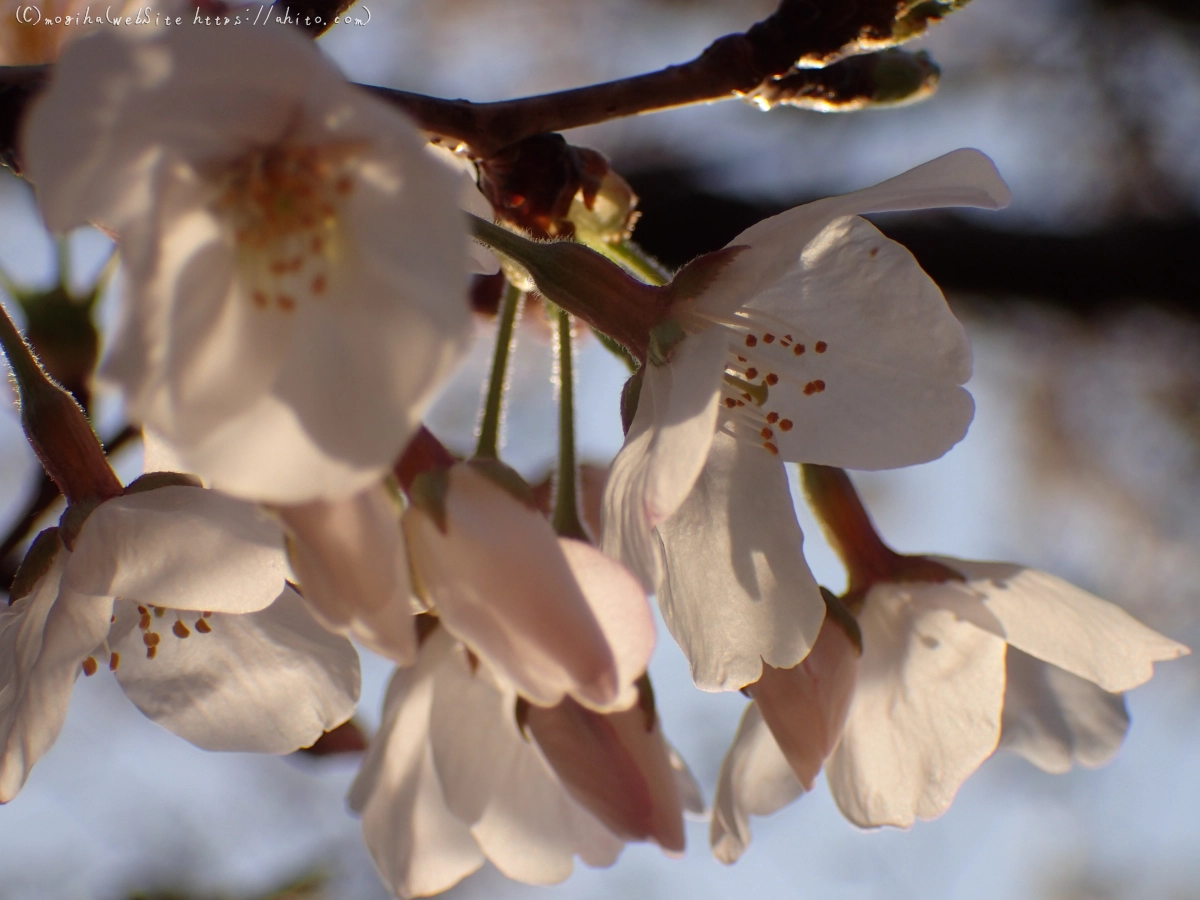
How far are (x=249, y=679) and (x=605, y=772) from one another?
1.26ft

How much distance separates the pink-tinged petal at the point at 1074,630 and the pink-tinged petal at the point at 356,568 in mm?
641

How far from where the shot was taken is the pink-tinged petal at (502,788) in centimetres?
83

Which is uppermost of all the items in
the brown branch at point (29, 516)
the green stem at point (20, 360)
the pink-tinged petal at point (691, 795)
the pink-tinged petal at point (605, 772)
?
the green stem at point (20, 360)

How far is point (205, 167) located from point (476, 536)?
0.24 meters

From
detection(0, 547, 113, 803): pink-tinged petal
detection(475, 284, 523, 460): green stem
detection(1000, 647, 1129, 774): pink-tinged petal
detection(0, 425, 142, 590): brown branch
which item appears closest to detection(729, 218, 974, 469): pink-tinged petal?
detection(475, 284, 523, 460): green stem

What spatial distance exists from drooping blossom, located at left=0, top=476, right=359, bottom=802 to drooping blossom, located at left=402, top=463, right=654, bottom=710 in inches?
5.1

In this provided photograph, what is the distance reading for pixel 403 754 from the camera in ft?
2.90

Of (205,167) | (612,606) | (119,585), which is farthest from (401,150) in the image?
(119,585)

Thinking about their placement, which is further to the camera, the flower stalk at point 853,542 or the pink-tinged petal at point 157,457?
the flower stalk at point 853,542

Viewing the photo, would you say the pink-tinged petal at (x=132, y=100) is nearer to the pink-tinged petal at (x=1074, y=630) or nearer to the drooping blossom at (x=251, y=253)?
the drooping blossom at (x=251, y=253)

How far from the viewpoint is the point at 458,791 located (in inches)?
32.6

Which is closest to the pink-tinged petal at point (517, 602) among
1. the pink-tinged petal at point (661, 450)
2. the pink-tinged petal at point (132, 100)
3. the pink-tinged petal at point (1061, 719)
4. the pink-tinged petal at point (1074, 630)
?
the pink-tinged petal at point (661, 450)

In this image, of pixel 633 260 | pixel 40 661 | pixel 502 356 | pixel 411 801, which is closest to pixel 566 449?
pixel 502 356

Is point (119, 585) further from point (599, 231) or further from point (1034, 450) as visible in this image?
point (1034, 450)
